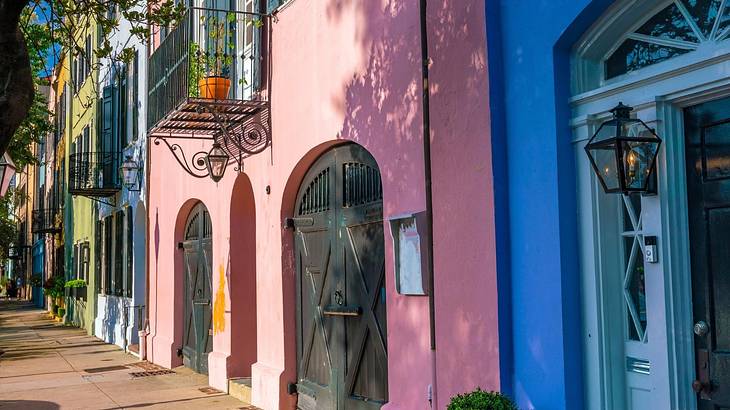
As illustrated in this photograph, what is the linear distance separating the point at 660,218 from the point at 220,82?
703cm

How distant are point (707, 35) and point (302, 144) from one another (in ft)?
17.3

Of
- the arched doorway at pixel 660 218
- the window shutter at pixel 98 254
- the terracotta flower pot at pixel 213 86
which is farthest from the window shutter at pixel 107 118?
the arched doorway at pixel 660 218

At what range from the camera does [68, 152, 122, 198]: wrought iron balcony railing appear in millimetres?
19984

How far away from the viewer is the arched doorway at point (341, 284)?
7891mm

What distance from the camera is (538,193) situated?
5.52 m

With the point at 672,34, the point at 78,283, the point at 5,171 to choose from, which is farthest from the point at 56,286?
the point at 672,34

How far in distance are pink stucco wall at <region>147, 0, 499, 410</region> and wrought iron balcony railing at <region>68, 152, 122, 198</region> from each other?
846cm

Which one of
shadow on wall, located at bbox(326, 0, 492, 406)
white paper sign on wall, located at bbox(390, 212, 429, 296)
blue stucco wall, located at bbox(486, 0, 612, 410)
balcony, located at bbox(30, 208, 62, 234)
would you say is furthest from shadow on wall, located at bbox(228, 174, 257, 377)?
balcony, located at bbox(30, 208, 62, 234)

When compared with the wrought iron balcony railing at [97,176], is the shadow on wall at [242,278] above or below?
below

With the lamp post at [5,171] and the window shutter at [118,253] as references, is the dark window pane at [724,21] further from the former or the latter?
the window shutter at [118,253]

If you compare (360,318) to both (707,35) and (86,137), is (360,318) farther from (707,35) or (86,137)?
(86,137)

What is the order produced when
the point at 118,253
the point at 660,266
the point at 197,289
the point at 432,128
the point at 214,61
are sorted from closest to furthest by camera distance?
the point at 660,266 < the point at 432,128 < the point at 214,61 < the point at 197,289 < the point at 118,253

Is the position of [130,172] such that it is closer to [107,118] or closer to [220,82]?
[107,118]

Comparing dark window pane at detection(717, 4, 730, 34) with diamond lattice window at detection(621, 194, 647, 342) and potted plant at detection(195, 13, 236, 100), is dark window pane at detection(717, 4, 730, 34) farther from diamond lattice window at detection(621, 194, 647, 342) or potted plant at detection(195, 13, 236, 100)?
potted plant at detection(195, 13, 236, 100)
